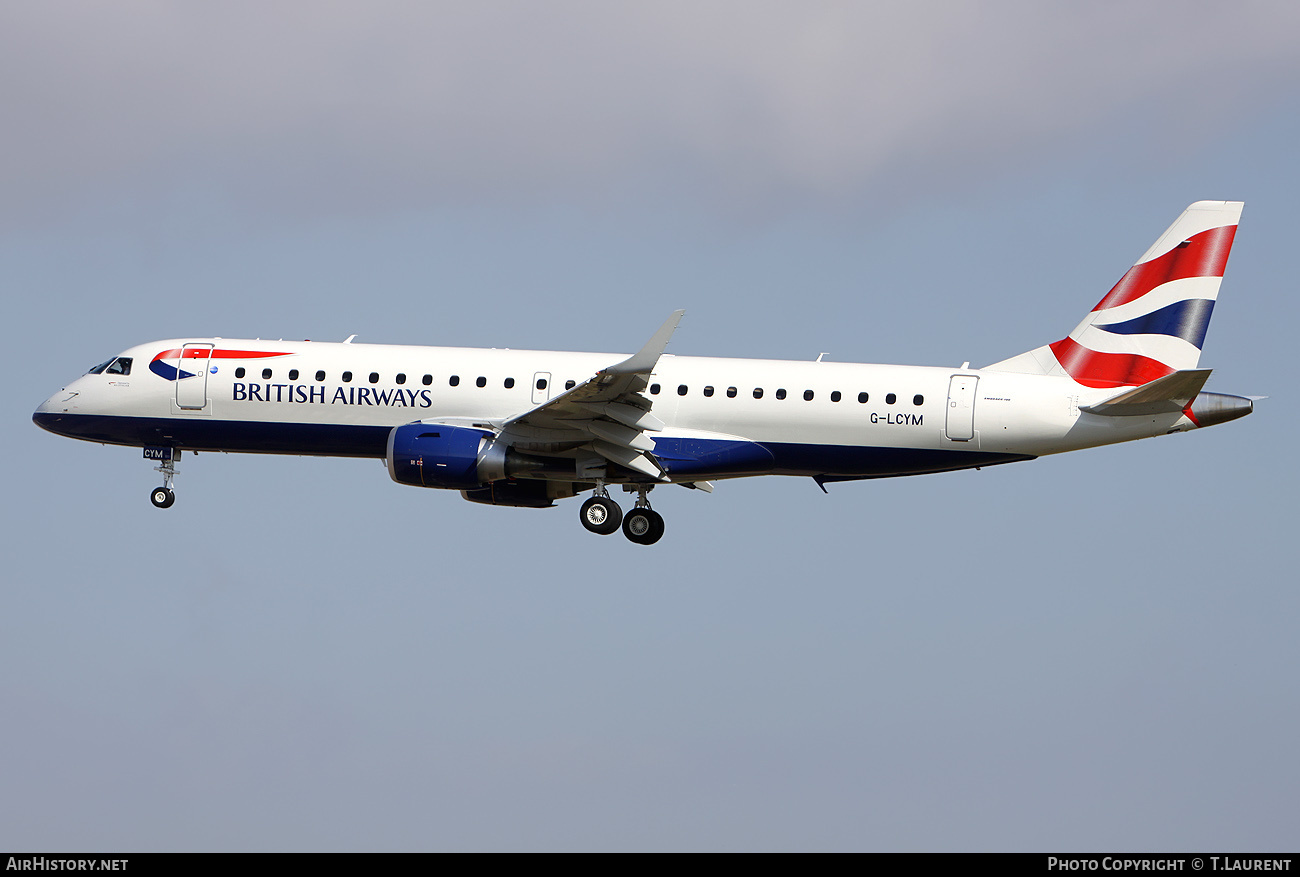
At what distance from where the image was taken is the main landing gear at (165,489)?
42.8m

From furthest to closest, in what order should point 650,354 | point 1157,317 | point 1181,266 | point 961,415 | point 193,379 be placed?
point 193,379, point 1181,266, point 1157,317, point 961,415, point 650,354

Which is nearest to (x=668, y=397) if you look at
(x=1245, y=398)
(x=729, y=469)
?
(x=729, y=469)

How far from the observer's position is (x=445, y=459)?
38.4 metres

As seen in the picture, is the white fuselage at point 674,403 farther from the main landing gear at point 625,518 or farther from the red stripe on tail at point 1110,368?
the main landing gear at point 625,518

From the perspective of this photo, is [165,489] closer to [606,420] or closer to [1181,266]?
[606,420]

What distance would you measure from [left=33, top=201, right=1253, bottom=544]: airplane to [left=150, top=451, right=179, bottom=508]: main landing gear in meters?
0.69

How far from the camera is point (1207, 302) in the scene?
40812 millimetres

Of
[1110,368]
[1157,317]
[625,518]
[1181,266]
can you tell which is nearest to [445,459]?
[625,518]

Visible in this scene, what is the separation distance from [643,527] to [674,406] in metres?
3.56

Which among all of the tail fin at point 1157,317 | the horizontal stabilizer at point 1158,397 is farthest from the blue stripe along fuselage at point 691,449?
the tail fin at point 1157,317

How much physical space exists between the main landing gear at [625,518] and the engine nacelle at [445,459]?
2.92 metres

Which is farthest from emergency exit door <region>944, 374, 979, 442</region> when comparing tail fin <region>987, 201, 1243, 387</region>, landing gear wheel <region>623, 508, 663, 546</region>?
landing gear wheel <region>623, 508, 663, 546</region>
